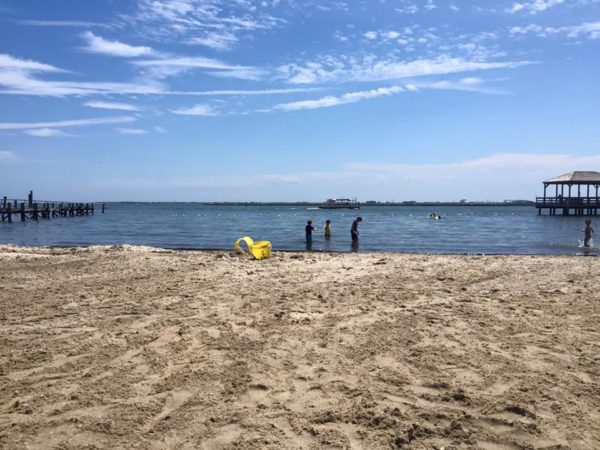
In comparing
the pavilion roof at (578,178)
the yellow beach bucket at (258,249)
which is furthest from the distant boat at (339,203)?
the yellow beach bucket at (258,249)

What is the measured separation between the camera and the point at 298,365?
490 cm

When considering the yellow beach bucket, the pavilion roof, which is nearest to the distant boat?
the pavilion roof

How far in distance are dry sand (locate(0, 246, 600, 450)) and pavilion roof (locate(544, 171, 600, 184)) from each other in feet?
171

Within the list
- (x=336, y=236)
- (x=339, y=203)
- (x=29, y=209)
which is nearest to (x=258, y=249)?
(x=336, y=236)

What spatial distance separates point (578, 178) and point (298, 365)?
59.4m

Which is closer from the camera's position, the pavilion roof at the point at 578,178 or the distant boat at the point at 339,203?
the pavilion roof at the point at 578,178

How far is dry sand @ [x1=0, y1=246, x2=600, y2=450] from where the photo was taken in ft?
11.8

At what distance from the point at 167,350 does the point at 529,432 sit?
12.5ft

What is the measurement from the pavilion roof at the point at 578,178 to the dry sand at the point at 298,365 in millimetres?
52122

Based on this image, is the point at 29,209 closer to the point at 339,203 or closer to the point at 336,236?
the point at 336,236

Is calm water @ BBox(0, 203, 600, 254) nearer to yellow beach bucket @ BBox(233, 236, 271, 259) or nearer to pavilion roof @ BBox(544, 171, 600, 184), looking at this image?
yellow beach bucket @ BBox(233, 236, 271, 259)

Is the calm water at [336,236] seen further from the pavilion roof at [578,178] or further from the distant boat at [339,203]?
the distant boat at [339,203]

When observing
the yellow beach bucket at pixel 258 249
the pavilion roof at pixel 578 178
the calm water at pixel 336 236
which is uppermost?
the pavilion roof at pixel 578 178

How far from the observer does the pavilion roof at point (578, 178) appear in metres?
52.7
